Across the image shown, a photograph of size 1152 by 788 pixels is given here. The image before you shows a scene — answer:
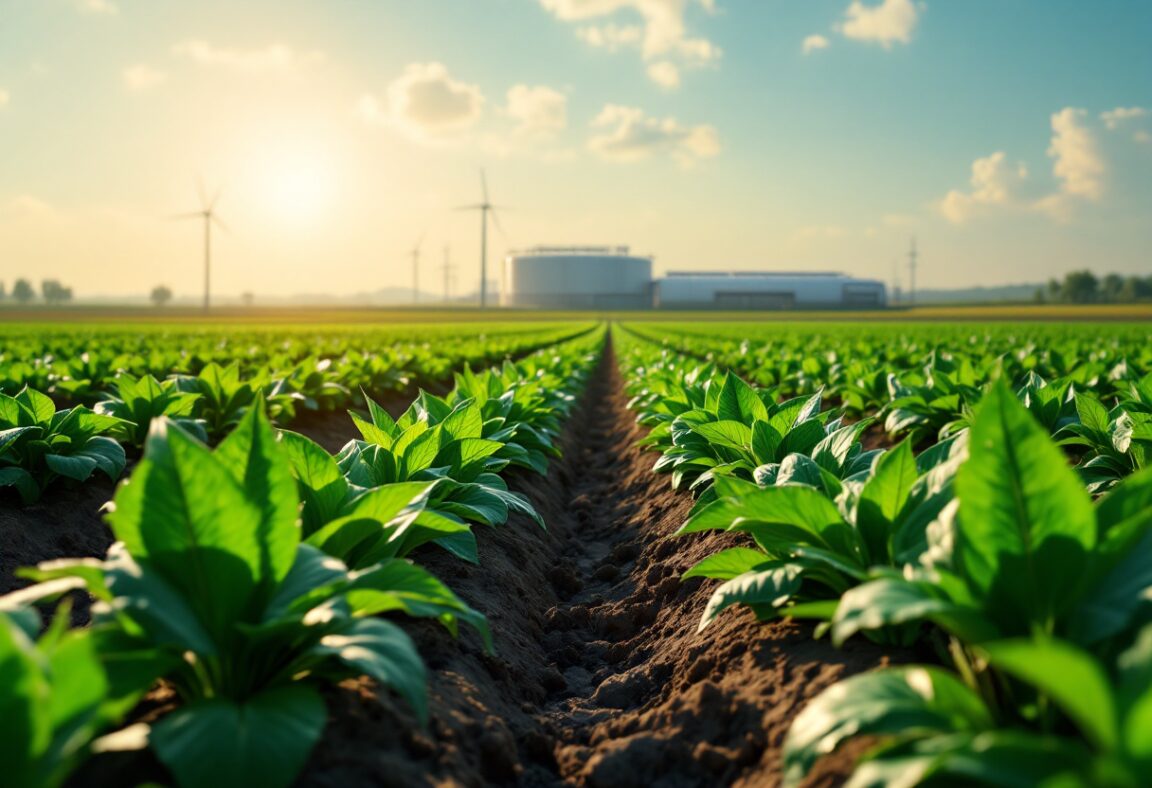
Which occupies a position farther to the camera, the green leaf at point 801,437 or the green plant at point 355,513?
the green leaf at point 801,437

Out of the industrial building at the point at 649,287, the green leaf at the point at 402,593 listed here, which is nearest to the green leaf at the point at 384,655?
the green leaf at the point at 402,593

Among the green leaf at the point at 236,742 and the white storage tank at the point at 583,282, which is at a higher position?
the white storage tank at the point at 583,282

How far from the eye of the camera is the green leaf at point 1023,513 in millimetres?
1815

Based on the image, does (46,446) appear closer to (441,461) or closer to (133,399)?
(133,399)

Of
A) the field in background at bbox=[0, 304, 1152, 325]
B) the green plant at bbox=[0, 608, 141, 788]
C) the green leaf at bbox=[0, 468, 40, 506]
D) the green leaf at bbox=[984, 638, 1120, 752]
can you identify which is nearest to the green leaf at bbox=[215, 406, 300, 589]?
the green plant at bbox=[0, 608, 141, 788]

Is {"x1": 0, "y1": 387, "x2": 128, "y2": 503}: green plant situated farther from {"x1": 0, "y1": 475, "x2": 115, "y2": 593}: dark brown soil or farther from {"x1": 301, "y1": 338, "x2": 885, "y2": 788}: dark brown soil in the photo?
{"x1": 301, "y1": 338, "x2": 885, "y2": 788}: dark brown soil

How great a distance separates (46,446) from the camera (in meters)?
5.05

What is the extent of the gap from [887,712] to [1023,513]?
57 cm

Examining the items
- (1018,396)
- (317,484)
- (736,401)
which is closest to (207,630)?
(317,484)

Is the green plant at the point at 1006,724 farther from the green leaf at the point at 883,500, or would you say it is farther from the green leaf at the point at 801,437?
the green leaf at the point at 801,437

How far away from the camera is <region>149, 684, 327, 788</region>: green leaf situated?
1.68 meters

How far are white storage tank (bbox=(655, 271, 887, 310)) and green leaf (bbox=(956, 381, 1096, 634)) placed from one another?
4408 inches

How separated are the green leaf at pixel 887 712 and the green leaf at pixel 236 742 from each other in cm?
110

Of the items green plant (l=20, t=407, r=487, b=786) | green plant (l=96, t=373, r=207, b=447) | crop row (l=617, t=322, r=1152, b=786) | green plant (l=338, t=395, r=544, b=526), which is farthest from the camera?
green plant (l=96, t=373, r=207, b=447)
